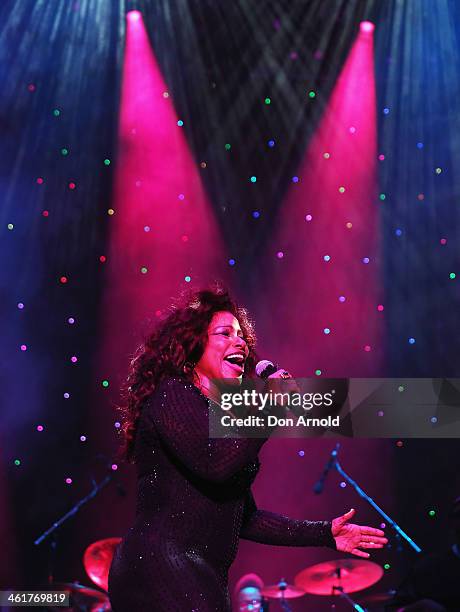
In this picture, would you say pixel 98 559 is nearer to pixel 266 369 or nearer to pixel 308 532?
pixel 308 532

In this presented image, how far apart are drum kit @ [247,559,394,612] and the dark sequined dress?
2.65 m

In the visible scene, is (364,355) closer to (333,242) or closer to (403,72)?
(333,242)

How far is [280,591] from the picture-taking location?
4508 mm

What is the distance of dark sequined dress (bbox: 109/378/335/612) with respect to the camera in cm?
180

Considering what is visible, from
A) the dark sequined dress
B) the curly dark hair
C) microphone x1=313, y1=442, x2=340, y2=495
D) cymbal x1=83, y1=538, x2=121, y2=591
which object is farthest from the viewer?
microphone x1=313, y1=442, x2=340, y2=495

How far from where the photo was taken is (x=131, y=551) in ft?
6.03

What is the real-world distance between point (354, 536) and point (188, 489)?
0.56 metres

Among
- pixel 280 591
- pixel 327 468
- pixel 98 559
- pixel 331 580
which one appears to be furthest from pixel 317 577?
pixel 98 559

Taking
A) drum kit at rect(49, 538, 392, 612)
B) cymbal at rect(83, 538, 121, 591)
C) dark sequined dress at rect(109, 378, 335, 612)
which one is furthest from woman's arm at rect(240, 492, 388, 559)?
cymbal at rect(83, 538, 121, 591)

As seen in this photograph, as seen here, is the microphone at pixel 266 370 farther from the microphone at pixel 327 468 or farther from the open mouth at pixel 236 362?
the microphone at pixel 327 468

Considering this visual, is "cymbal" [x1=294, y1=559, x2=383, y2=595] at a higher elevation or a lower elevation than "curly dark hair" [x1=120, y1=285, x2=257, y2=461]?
lower

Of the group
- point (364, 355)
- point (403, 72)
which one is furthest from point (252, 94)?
point (364, 355)

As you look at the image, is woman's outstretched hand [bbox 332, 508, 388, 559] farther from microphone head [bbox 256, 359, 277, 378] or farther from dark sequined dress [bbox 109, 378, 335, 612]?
microphone head [bbox 256, 359, 277, 378]

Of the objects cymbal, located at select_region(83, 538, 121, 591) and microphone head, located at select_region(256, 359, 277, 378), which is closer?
Result: microphone head, located at select_region(256, 359, 277, 378)
